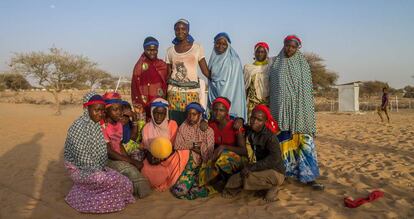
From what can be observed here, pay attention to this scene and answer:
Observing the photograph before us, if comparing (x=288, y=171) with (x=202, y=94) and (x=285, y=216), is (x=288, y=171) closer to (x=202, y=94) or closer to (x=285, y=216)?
(x=285, y=216)

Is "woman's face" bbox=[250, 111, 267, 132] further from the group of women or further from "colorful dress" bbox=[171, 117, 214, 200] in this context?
"colorful dress" bbox=[171, 117, 214, 200]

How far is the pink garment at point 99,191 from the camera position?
3918 millimetres

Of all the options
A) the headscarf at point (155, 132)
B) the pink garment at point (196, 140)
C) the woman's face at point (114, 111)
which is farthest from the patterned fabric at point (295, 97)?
the woman's face at point (114, 111)

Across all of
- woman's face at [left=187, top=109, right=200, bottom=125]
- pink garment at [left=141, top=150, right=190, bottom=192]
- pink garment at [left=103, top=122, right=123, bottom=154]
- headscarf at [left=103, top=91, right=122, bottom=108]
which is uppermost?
headscarf at [left=103, top=91, right=122, bottom=108]

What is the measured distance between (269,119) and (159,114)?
58.9 inches

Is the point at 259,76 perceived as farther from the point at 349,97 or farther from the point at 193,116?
the point at 349,97

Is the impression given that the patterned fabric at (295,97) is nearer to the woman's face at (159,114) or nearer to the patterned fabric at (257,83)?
the patterned fabric at (257,83)

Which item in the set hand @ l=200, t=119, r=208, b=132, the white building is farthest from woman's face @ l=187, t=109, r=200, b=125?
the white building

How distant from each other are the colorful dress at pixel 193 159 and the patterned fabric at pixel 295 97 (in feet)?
3.60

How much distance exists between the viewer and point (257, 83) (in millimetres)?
5418

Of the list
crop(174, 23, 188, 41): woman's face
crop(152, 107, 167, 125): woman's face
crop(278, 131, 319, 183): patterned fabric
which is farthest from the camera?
crop(174, 23, 188, 41): woman's face

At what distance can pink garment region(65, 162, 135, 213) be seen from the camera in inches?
154

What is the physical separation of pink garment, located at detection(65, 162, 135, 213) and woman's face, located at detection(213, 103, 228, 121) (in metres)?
1.49

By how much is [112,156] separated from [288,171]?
2482 mm
